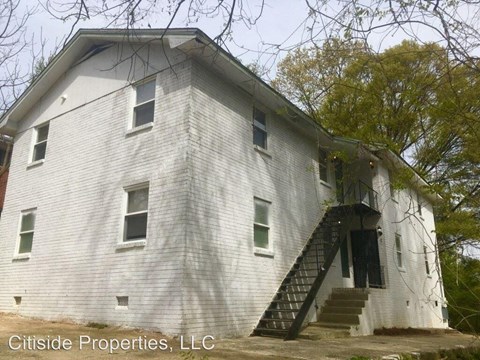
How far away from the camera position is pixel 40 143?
13.9 m

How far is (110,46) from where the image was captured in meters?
12.8

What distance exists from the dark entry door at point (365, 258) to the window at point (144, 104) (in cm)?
936

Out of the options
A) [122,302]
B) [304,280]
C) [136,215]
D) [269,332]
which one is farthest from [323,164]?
[122,302]

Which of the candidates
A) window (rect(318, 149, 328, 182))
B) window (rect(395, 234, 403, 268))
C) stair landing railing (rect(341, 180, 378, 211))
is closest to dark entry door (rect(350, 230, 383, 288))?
stair landing railing (rect(341, 180, 378, 211))

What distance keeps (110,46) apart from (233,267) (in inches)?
297

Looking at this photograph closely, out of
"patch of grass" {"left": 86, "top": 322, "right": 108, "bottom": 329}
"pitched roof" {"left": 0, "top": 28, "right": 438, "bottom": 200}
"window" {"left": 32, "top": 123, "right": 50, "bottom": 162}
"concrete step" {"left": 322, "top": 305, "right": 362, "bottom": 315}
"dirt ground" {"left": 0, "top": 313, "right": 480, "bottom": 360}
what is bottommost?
"dirt ground" {"left": 0, "top": 313, "right": 480, "bottom": 360}

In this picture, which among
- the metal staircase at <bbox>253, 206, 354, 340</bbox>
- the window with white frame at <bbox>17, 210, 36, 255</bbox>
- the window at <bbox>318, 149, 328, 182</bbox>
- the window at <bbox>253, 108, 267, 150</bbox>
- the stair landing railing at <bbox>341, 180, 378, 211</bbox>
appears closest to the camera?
the metal staircase at <bbox>253, 206, 354, 340</bbox>

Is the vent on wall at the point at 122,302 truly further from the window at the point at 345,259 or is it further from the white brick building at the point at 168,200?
the window at the point at 345,259

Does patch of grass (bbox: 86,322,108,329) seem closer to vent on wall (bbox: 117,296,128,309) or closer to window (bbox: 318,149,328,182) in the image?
vent on wall (bbox: 117,296,128,309)

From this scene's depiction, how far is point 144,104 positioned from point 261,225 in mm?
4570

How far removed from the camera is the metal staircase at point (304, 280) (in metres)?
10.3

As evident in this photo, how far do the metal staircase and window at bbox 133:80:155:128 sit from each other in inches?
233

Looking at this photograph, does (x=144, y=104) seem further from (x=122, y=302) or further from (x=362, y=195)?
(x=362, y=195)

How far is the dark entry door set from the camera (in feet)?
51.4
